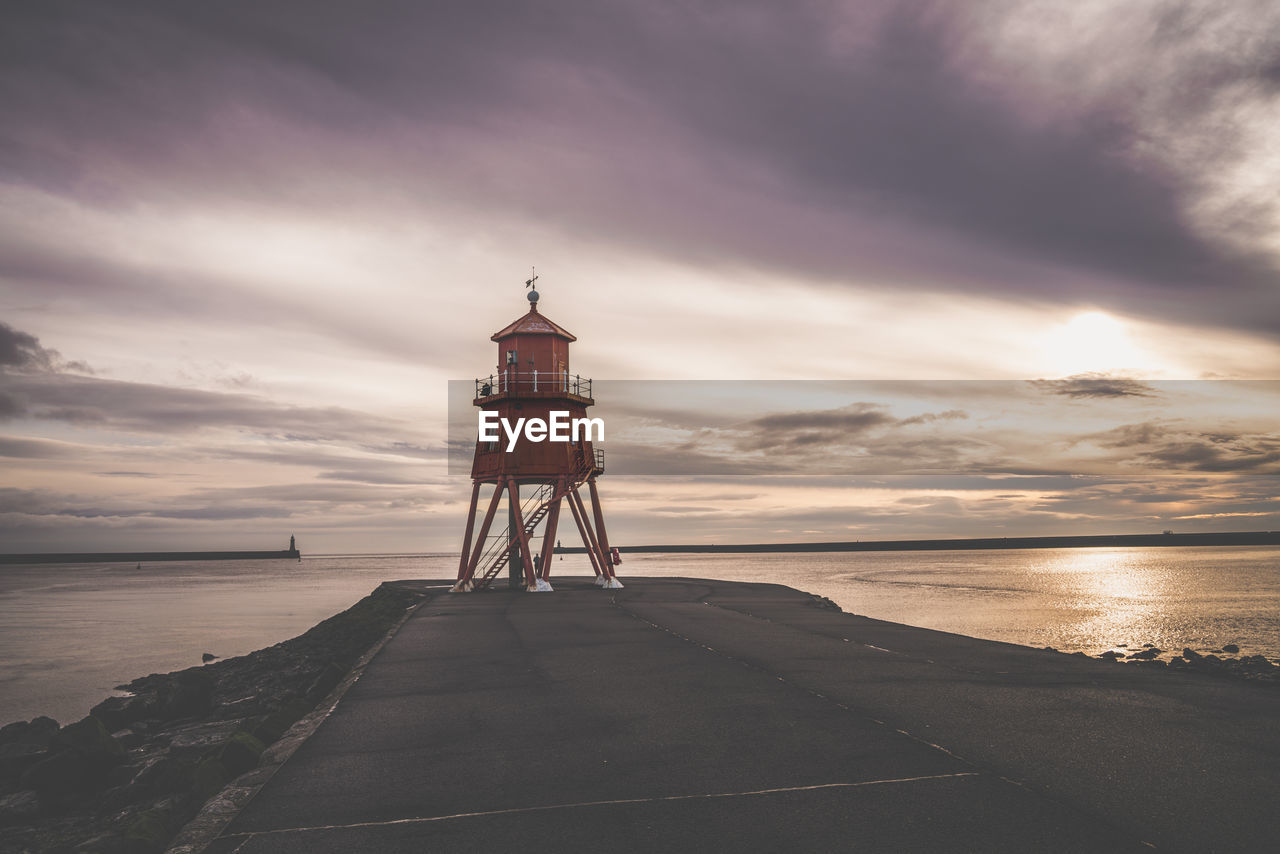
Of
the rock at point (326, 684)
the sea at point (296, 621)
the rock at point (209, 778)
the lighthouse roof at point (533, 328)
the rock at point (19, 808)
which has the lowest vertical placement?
the sea at point (296, 621)

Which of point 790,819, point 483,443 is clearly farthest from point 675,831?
point 483,443

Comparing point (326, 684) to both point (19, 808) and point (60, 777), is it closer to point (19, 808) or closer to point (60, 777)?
point (60, 777)

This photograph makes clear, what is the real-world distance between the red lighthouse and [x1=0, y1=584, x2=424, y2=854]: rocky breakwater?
953 centimetres

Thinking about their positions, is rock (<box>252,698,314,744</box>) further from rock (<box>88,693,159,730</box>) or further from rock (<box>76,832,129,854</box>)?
rock (<box>88,693,159,730</box>)

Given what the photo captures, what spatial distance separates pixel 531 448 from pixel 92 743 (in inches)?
766

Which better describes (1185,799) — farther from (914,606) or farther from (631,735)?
(914,606)

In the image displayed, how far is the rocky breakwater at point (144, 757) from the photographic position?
8.52m

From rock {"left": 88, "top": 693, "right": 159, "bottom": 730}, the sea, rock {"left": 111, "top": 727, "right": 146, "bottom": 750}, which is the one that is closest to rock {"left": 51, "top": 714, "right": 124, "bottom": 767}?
rock {"left": 111, "top": 727, "right": 146, "bottom": 750}

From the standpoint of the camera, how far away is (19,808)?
10.4m

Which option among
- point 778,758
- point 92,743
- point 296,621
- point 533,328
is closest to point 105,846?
point 778,758

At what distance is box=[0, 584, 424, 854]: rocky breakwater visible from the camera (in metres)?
8.52

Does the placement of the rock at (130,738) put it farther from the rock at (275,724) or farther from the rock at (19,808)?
the rock at (275,724)

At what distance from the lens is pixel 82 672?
27672 millimetres

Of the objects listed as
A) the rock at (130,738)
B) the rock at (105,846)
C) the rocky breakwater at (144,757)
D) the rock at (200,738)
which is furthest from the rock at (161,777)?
the rock at (130,738)
